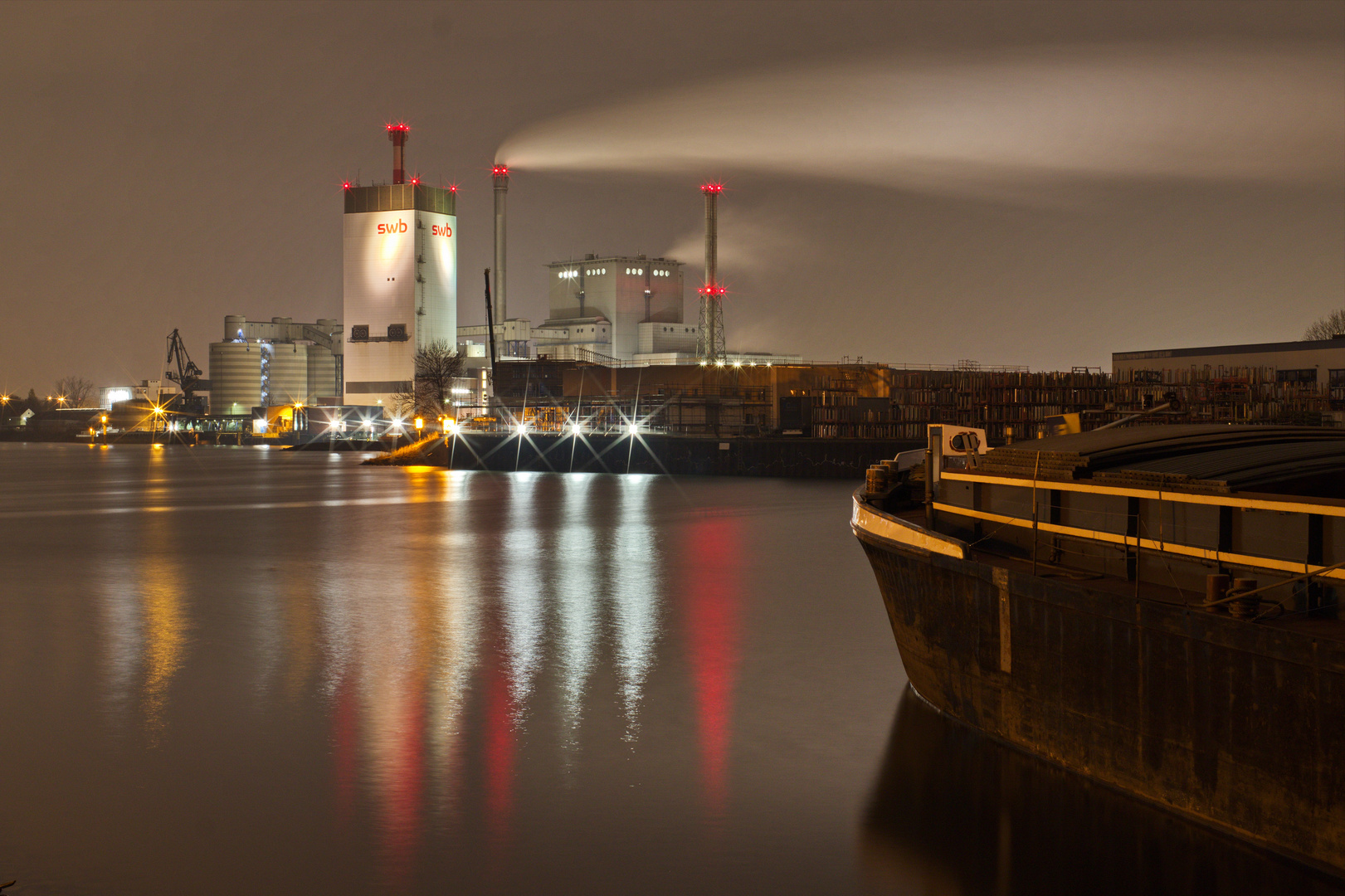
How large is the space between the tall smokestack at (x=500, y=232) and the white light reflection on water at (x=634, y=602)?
4215 inches

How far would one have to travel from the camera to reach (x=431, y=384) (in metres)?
159

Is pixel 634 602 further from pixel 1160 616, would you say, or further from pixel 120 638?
pixel 1160 616

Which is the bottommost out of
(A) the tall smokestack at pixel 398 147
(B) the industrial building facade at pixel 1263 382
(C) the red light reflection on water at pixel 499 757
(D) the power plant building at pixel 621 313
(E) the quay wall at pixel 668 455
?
(C) the red light reflection on water at pixel 499 757

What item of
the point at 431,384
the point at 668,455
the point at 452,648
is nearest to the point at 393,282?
the point at 431,384

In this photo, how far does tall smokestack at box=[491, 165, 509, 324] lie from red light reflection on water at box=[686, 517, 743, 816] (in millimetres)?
118512

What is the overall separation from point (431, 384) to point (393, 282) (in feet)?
87.8

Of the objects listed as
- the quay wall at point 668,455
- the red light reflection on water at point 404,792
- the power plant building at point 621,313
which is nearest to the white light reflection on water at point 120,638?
the red light reflection on water at point 404,792

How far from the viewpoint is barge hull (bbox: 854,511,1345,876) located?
383 inches

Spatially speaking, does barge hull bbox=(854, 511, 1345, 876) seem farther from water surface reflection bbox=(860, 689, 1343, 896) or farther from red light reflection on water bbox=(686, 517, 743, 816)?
red light reflection on water bbox=(686, 517, 743, 816)

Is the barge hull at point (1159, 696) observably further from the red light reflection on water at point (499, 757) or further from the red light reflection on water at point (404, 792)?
the red light reflection on water at point (404, 792)

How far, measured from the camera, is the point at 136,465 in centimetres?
12531

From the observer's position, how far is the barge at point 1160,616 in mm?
9977

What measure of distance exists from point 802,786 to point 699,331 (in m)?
132

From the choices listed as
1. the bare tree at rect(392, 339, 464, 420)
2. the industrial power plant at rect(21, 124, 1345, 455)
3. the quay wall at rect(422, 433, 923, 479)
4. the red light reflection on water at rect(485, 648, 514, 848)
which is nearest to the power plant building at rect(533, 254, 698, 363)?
the industrial power plant at rect(21, 124, 1345, 455)
